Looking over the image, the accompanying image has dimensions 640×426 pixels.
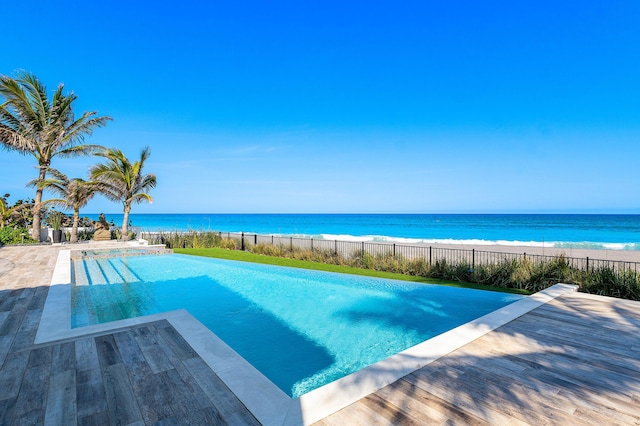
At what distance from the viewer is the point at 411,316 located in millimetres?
5672

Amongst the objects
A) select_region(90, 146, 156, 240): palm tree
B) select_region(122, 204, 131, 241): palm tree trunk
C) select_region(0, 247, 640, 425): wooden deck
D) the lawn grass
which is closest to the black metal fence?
the lawn grass

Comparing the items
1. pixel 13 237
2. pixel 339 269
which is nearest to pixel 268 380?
pixel 339 269

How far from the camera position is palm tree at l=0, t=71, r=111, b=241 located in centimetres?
1266

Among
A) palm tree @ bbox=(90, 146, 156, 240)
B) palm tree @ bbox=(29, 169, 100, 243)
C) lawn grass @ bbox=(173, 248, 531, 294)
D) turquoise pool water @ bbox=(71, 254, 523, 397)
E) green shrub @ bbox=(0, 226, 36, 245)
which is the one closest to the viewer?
turquoise pool water @ bbox=(71, 254, 523, 397)

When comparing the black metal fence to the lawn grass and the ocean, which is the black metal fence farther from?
the ocean

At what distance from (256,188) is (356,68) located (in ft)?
110

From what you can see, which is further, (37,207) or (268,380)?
(37,207)

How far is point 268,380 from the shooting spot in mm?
2494

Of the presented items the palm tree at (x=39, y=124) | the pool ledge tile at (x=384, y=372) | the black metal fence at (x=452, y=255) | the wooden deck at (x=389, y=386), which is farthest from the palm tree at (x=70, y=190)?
the pool ledge tile at (x=384, y=372)

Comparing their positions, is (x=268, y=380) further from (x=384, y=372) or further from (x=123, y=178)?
(x=123, y=178)

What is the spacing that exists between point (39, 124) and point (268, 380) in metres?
16.6

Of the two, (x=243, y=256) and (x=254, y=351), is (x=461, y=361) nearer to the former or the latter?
(x=254, y=351)

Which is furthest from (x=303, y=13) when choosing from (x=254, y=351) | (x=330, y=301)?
(x=254, y=351)

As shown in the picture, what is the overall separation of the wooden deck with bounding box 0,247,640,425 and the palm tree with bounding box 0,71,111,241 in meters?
13.3
